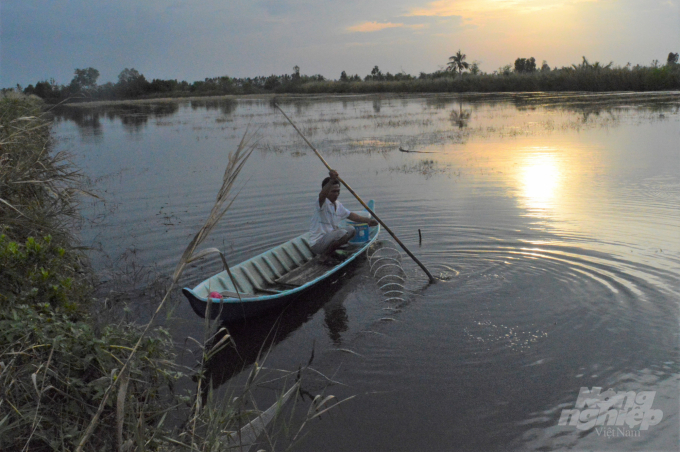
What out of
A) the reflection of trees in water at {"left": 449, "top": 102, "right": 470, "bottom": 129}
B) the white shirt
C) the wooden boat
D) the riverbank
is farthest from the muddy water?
the riverbank

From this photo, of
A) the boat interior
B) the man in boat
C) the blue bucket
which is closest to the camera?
the boat interior

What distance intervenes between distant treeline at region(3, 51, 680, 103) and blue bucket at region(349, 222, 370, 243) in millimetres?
14795

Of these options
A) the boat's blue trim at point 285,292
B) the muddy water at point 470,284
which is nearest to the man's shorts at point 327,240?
the boat's blue trim at point 285,292

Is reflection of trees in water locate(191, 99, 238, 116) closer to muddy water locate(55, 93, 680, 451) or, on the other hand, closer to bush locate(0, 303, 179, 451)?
muddy water locate(55, 93, 680, 451)

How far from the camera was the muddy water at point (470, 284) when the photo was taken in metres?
4.36

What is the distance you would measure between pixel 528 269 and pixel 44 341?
6116mm

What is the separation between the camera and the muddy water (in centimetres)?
436

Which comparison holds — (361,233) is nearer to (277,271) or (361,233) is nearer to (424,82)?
(277,271)

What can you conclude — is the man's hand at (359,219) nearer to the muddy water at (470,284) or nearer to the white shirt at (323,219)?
the white shirt at (323,219)

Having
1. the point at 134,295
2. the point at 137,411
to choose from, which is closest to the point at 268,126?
the point at 134,295

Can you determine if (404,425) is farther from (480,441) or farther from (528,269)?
(528,269)

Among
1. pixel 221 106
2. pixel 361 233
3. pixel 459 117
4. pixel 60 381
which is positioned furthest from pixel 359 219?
pixel 221 106

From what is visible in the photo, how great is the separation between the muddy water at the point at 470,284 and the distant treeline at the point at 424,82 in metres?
11.3

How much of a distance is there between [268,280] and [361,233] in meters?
2.15
